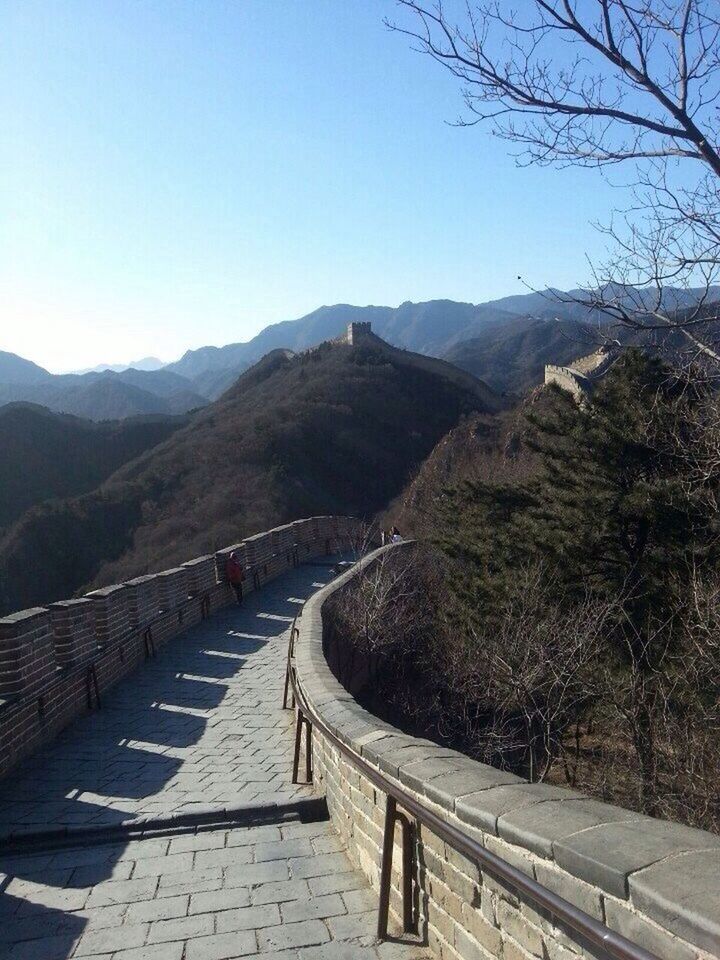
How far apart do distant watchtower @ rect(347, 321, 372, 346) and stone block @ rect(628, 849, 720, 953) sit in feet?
277

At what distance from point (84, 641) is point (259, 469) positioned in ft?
166

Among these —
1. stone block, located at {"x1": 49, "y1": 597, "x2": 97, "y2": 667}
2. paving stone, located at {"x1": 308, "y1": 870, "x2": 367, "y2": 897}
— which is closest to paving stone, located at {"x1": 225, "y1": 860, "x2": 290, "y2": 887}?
paving stone, located at {"x1": 308, "y1": 870, "x2": 367, "y2": 897}

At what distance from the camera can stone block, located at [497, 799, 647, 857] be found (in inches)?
96.3

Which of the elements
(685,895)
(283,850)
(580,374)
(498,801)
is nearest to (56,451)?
(580,374)

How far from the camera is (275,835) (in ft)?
17.5

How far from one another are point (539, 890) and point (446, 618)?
14803 millimetres

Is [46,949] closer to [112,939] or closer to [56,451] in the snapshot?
[112,939]

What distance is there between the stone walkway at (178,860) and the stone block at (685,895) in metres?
1.72

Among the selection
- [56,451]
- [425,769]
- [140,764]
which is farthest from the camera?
[56,451]

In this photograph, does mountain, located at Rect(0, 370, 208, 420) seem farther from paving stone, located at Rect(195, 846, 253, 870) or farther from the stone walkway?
paving stone, located at Rect(195, 846, 253, 870)

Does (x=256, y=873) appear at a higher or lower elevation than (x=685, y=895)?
lower

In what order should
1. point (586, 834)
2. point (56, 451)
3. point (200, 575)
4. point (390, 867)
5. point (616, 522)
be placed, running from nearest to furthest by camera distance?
1. point (586, 834)
2. point (390, 867)
3. point (200, 575)
4. point (616, 522)
5. point (56, 451)

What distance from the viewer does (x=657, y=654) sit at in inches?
548

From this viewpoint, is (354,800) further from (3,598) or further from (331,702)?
(3,598)
